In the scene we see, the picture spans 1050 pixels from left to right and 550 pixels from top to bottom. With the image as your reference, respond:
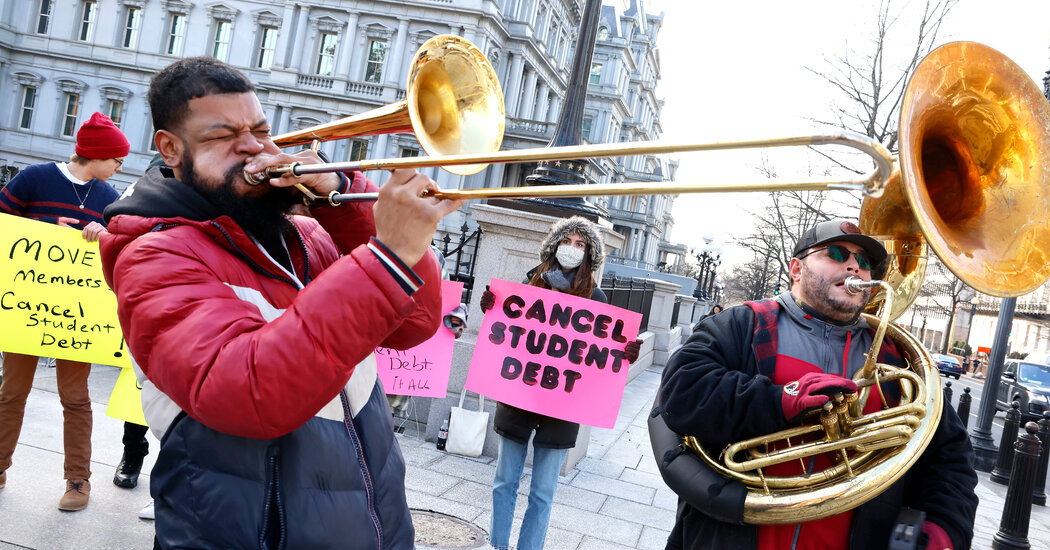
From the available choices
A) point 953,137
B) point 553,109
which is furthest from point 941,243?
point 553,109

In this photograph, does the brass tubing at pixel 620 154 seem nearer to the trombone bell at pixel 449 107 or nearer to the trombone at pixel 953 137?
the trombone at pixel 953 137

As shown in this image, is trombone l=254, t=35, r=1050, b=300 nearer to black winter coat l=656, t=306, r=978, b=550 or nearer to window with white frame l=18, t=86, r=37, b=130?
black winter coat l=656, t=306, r=978, b=550

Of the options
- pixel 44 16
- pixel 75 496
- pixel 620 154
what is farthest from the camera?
pixel 44 16

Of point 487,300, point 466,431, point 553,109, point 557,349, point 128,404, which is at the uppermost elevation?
point 553,109

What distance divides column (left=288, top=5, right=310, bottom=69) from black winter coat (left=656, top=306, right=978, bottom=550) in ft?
129

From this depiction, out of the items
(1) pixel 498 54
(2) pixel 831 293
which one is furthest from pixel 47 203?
(1) pixel 498 54

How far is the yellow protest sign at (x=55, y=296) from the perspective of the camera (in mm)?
4219

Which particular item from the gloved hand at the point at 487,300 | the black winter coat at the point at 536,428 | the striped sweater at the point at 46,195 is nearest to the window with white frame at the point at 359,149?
the striped sweater at the point at 46,195

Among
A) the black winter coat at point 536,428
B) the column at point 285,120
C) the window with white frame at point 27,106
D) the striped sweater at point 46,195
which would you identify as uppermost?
the column at point 285,120

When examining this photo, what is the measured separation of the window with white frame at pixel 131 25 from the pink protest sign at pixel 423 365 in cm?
4151

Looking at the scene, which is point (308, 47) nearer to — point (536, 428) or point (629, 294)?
point (629, 294)

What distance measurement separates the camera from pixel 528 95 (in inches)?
1732

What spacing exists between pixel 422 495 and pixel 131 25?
142ft

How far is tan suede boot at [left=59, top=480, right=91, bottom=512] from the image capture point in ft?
13.0
